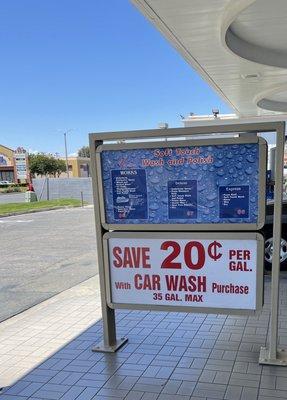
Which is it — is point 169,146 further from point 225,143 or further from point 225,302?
point 225,302

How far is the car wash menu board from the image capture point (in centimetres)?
387

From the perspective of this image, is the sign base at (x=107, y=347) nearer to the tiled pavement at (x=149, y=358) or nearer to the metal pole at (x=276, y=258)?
the tiled pavement at (x=149, y=358)

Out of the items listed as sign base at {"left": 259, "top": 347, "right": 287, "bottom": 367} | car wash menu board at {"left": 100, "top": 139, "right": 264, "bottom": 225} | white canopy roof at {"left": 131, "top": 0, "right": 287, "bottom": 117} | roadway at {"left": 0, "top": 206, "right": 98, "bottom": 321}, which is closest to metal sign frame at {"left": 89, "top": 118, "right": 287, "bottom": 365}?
sign base at {"left": 259, "top": 347, "right": 287, "bottom": 367}

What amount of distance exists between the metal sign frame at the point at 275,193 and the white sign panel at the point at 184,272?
152mm

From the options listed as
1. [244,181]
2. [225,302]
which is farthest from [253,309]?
[244,181]

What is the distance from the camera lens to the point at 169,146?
401cm

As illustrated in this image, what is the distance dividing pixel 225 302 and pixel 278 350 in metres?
0.68

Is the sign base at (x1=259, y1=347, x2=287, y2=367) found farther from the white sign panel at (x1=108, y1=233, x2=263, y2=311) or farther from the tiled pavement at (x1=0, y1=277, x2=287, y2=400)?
the white sign panel at (x1=108, y1=233, x2=263, y2=311)

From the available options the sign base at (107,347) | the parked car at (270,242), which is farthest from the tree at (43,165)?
the sign base at (107,347)

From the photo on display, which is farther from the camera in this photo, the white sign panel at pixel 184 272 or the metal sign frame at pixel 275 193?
the white sign panel at pixel 184 272

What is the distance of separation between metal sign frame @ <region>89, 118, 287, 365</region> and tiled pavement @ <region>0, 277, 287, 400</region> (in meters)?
0.16

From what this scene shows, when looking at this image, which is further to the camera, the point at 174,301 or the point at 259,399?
the point at 174,301

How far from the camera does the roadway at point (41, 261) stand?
22.8 feet

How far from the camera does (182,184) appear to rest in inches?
159
